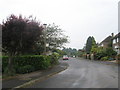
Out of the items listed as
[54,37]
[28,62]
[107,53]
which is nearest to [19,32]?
[28,62]

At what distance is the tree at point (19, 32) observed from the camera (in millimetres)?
12109

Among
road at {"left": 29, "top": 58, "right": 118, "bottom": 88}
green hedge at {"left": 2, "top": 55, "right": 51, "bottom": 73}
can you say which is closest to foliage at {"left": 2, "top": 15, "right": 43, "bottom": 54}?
road at {"left": 29, "top": 58, "right": 118, "bottom": 88}

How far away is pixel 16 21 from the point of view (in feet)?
39.9

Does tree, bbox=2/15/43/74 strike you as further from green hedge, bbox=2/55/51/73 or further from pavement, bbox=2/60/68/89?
green hedge, bbox=2/55/51/73

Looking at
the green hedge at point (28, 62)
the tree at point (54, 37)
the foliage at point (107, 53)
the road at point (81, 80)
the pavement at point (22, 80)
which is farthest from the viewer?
the foliage at point (107, 53)

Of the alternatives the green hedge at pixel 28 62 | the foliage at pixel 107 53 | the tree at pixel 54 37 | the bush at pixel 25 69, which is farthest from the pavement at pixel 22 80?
the foliage at pixel 107 53

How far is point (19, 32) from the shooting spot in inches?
480

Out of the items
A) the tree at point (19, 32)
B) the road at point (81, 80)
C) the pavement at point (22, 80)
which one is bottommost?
the road at point (81, 80)

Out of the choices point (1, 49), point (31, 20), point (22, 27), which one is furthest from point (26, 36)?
point (1, 49)

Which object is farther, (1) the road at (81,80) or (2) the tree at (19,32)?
(2) the tree at (19,32)

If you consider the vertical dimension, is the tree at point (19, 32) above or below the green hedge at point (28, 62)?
above

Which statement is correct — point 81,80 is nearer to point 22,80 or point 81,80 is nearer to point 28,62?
point 22,80

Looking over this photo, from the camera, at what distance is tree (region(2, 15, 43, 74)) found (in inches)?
477

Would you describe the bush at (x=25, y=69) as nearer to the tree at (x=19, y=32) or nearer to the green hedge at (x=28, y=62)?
the green hedge at (x=28, y=62)
